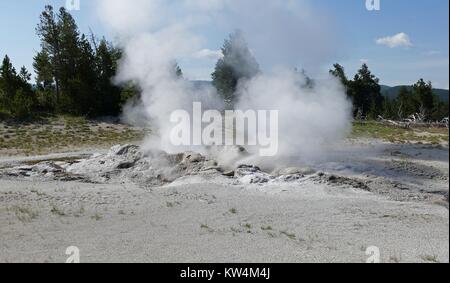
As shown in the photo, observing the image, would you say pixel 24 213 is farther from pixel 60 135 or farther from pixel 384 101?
pixel 384 101

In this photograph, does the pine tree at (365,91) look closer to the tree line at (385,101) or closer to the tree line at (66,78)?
the tree line at (385,101)

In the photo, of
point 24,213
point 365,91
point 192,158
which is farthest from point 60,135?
point 365,91

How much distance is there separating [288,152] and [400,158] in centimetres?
664

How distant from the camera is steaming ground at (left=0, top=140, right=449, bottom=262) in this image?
1083 centimetres

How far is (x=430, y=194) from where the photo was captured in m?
17.3

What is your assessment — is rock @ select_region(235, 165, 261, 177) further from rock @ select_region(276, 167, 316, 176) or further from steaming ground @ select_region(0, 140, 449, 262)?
rock @ select_region(276, 167, 316, 176)

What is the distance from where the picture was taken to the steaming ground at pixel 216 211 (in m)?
10.8

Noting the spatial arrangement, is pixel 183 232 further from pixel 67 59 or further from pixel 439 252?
pixel 67 59

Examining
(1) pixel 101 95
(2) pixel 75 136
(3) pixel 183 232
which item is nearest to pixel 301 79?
(3) pixel 183 232

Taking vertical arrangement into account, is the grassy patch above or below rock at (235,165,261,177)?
below

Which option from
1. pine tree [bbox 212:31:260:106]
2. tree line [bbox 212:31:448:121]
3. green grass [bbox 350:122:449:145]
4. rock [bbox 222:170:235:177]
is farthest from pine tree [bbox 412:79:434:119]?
rock [bbox 222:170:235:177]

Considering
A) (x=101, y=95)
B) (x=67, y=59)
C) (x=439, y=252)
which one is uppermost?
(x=67, y=59)

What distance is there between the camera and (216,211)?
14414 mm

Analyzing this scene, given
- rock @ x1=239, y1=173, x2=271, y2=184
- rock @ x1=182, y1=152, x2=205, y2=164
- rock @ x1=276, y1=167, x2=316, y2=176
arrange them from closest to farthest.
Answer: rock @ x1=239, y1=173, x2=271, y2=184, rock @ x1=276, y1=167, x2=316, y2=176, rock @ x1=182, y1=152, x2=205, y2=164
